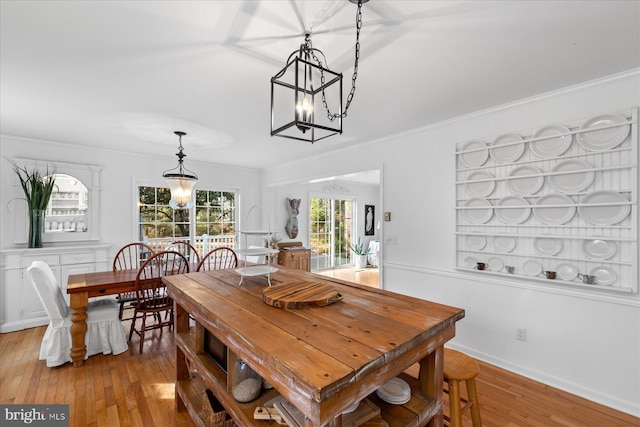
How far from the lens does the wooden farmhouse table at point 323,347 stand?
859mm

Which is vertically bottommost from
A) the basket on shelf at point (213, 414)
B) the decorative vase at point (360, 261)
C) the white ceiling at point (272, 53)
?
the decorative vase at point (360, 261)

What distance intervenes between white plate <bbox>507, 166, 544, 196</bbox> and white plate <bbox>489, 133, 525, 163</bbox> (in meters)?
0.12

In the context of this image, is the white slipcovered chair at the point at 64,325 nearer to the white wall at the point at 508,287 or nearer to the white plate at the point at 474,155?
the white wall at the point at 508,287

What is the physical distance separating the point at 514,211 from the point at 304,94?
7.49 feet

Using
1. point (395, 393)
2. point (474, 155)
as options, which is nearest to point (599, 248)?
point (474, 155)

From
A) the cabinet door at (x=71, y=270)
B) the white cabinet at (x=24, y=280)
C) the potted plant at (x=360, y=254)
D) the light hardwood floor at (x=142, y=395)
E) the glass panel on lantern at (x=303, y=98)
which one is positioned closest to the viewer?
the glass panel on lantern at (x=303, y=98)

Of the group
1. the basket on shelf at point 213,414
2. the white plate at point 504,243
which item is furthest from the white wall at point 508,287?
the basket on shelf at point 213,414

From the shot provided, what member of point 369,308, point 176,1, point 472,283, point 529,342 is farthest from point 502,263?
point 176,1

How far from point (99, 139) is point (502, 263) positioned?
4.97 meters

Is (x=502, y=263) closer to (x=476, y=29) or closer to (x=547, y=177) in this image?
(x=547, y=177)

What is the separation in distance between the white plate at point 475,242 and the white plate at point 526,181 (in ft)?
1.72

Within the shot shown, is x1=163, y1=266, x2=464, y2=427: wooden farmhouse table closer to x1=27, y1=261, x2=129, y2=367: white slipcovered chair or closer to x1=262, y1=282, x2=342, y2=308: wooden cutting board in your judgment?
x1=262, y1=282, x2=342, y2=308: wooden cutting board

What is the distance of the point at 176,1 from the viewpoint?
1396mm

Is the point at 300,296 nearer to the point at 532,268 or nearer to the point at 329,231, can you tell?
the point at 532,268
